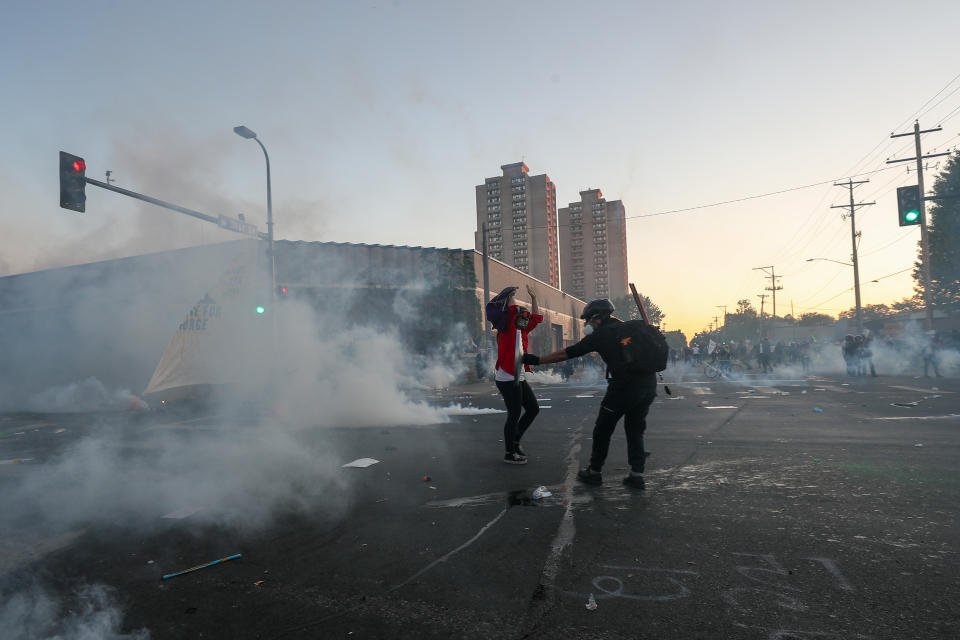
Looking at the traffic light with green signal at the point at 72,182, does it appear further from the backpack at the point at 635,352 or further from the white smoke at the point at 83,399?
the backpack at the point at 635,352

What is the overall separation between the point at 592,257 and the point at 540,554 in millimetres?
112405

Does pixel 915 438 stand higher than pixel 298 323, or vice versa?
pixel 298 323

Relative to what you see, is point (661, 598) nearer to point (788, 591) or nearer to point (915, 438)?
point (788, 591)

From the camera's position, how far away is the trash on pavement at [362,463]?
18.4 ft

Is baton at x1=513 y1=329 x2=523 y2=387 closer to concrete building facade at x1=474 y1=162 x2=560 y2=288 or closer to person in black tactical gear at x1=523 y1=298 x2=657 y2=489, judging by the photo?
person in black tactical gear at x1=523 y1=298 x2=657 y2=489

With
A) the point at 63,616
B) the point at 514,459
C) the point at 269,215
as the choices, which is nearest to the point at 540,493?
the point at 514,459

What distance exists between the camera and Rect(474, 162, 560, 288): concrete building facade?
298ft

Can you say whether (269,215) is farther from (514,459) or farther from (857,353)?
(857,353)

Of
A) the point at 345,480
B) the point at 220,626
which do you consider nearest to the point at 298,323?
the point at 345,480

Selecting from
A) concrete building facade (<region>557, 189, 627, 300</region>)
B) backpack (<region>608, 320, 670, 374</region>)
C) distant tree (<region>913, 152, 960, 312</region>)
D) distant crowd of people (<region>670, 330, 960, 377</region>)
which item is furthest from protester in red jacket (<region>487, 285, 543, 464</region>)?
concrete building facade (<region>557, 189, 627, 300</region>)

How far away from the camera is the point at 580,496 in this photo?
420 centimetres

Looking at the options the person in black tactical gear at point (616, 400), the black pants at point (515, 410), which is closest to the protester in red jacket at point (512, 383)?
the black pants at point (515, 410)

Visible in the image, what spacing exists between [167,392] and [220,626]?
15371mm

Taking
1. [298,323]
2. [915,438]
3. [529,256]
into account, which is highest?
[529,256]
